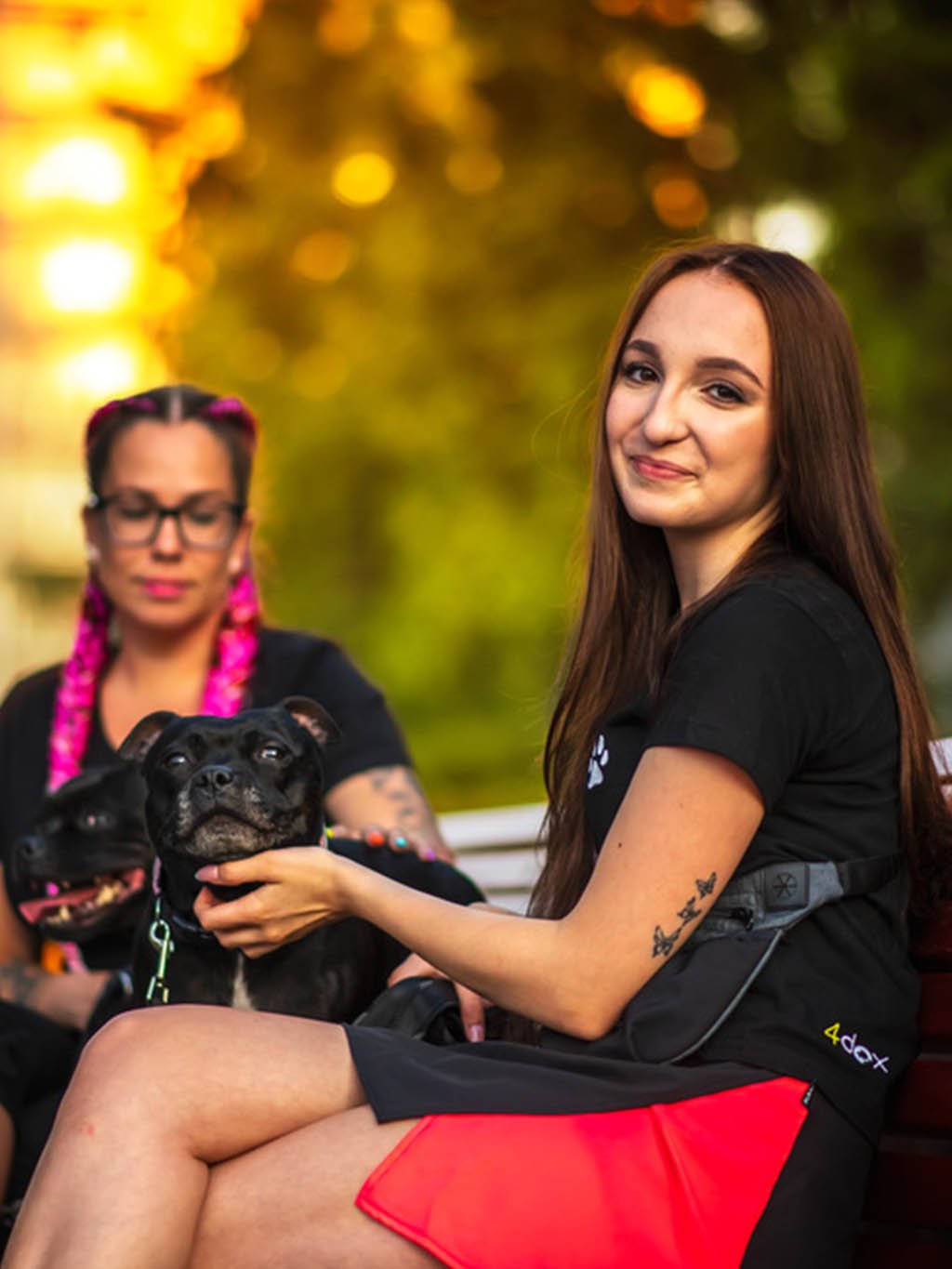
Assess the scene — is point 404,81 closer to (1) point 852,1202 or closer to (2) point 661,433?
(2) point 661,433

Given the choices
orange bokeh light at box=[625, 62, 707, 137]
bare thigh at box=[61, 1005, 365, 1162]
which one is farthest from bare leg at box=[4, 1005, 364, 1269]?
orange bokeh light at box=[625, 62, 707, 137]

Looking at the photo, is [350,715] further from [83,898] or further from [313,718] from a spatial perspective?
[83,898]

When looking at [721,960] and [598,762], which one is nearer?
[721,960]

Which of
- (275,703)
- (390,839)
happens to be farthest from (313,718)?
(275,703)

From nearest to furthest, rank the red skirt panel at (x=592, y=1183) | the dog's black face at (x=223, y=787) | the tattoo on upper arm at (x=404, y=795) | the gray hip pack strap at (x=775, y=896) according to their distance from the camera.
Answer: the red skirt panel at (x=592, y=1183), the gray hip pack strap at (x=775, y=896), the dog's black face at (x=223, y=787), the tattoo on upper arm at (x=404, y=795)

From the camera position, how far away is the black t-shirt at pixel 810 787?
→ 8.52 feet

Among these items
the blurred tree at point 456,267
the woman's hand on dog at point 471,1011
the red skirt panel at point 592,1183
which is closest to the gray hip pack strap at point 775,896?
the red skirt panel at point 592,1183

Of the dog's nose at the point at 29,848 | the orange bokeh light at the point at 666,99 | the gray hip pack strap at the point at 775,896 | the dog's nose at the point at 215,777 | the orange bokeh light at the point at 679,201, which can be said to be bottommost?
the dog's nose at the point at 29,848

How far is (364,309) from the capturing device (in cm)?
959

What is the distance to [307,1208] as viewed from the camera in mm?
2512

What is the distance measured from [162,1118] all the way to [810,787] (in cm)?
106

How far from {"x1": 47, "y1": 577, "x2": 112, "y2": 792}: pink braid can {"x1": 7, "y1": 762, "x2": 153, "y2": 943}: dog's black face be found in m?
0.19

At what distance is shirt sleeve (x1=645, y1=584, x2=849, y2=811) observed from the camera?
8.48ft

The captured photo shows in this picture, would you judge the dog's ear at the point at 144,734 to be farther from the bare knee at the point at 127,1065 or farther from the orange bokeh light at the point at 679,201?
the orange bokeh light at the point at 679,201
